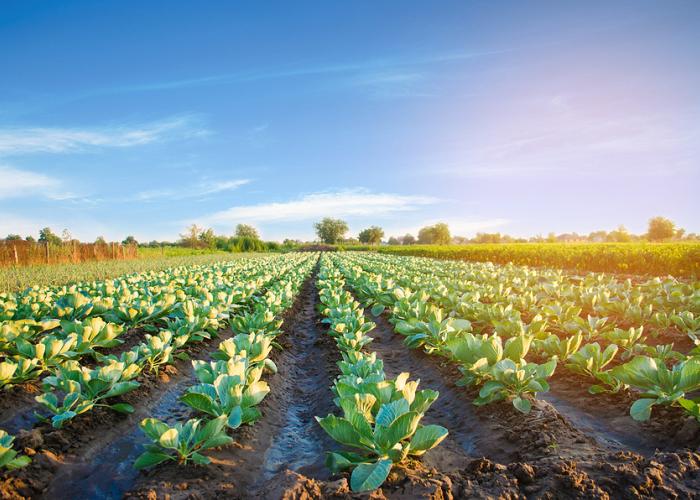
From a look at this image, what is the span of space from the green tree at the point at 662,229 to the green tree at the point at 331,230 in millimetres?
61191

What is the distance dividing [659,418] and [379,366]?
84.6 inches

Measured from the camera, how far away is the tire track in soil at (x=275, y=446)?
7.55ft

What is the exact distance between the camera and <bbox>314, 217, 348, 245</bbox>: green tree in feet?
317

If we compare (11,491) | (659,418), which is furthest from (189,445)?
(659,418)

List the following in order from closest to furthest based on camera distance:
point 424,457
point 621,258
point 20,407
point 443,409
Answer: point 424,457, point 20,407, point 443,409, point 621,258

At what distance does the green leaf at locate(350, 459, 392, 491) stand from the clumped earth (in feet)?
0.26

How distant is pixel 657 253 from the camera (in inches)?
625

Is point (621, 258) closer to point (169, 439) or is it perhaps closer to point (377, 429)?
point (377, 429)

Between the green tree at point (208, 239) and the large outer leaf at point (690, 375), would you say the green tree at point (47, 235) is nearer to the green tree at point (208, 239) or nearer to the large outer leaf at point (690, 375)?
the green tree at point (208, 239)

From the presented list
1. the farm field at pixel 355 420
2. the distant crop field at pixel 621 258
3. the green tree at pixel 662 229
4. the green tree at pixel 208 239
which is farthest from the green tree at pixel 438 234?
the farm field at pixel 355 420

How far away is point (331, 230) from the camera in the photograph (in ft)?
318

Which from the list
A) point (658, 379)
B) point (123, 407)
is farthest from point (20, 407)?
point (658, 379)

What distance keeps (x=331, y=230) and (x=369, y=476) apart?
95.4 meters

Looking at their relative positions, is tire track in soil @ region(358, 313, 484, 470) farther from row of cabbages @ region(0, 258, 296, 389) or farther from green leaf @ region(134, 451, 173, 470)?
row of cabbages @ region(0, 258, 296, 389)
